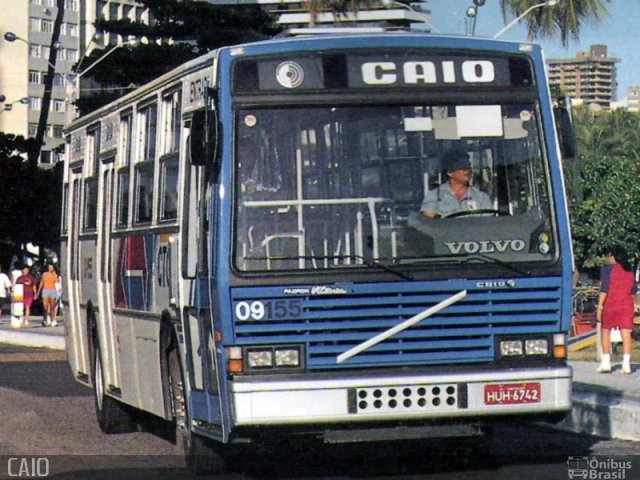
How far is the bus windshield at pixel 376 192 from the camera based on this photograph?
10.6 metres

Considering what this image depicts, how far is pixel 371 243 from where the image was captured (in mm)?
10594

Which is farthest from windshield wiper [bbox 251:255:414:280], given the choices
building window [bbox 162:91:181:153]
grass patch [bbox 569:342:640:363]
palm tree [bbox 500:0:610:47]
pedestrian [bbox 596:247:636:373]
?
palm tree [bbox 500:0:610:47]

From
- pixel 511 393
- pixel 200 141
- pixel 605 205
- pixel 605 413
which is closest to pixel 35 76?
pixel 605 205

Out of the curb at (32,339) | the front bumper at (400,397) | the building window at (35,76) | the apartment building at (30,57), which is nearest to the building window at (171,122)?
the front bumper at (400,397)

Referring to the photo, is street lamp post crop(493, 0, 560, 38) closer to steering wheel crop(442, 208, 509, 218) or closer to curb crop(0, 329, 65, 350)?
curb crop(0, 329, 65, 350)

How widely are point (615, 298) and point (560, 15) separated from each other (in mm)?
32529

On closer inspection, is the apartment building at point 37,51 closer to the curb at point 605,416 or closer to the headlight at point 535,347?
the curb at point 605,416

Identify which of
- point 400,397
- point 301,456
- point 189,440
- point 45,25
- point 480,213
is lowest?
point 301,456

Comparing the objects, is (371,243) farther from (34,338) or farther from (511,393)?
(34,338)

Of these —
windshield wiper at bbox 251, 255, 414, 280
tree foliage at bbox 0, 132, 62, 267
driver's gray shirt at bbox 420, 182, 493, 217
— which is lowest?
windshield wiper at bbox 251, 255, 414, 280

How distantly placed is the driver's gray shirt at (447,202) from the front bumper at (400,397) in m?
1.02

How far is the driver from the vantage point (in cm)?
1074

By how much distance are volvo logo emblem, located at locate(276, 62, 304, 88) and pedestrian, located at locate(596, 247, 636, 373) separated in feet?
33.0

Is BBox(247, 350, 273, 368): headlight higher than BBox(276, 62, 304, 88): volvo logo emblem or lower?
lower
